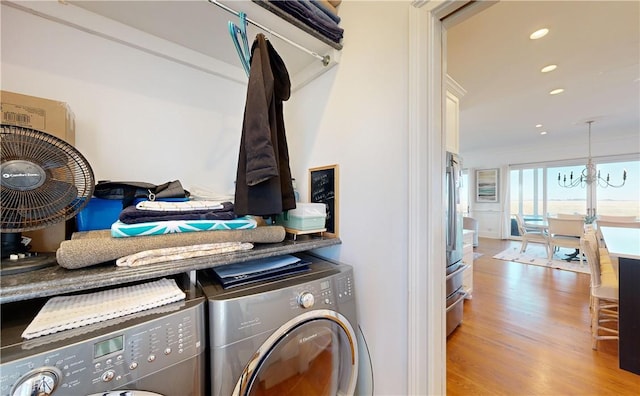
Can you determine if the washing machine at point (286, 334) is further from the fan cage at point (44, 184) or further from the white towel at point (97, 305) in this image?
the fan cage at point (44, 184)

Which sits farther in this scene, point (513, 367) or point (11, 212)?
point (513, 367)

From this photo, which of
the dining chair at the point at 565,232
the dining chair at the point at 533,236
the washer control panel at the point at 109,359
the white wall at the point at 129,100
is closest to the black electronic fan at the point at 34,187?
the washer control panel at the point at 109,359

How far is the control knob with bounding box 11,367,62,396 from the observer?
454 mm

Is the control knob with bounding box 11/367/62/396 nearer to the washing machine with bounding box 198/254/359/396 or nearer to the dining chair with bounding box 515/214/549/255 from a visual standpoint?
the washing machine with bounding box 198/254/359/396

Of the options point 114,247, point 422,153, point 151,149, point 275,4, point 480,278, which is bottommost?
point 480,278

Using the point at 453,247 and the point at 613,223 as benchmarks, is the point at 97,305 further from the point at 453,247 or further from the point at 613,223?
the point at 613,223

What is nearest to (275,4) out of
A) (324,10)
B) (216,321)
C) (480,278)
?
(324,10)

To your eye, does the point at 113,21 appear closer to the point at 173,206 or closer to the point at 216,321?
the point at 173,206

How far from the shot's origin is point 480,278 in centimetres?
334

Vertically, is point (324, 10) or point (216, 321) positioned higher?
point (324, 10)

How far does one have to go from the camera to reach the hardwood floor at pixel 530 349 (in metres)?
1.47

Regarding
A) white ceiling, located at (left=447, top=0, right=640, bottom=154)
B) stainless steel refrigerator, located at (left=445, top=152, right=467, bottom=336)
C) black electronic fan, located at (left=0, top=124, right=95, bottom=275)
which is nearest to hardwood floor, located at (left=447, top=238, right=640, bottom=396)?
stainless steel refrigerator, located at (left=445, top=152, right=467, bottom=336)

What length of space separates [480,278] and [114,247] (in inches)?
163

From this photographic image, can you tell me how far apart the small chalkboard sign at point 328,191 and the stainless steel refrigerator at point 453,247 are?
108cm
